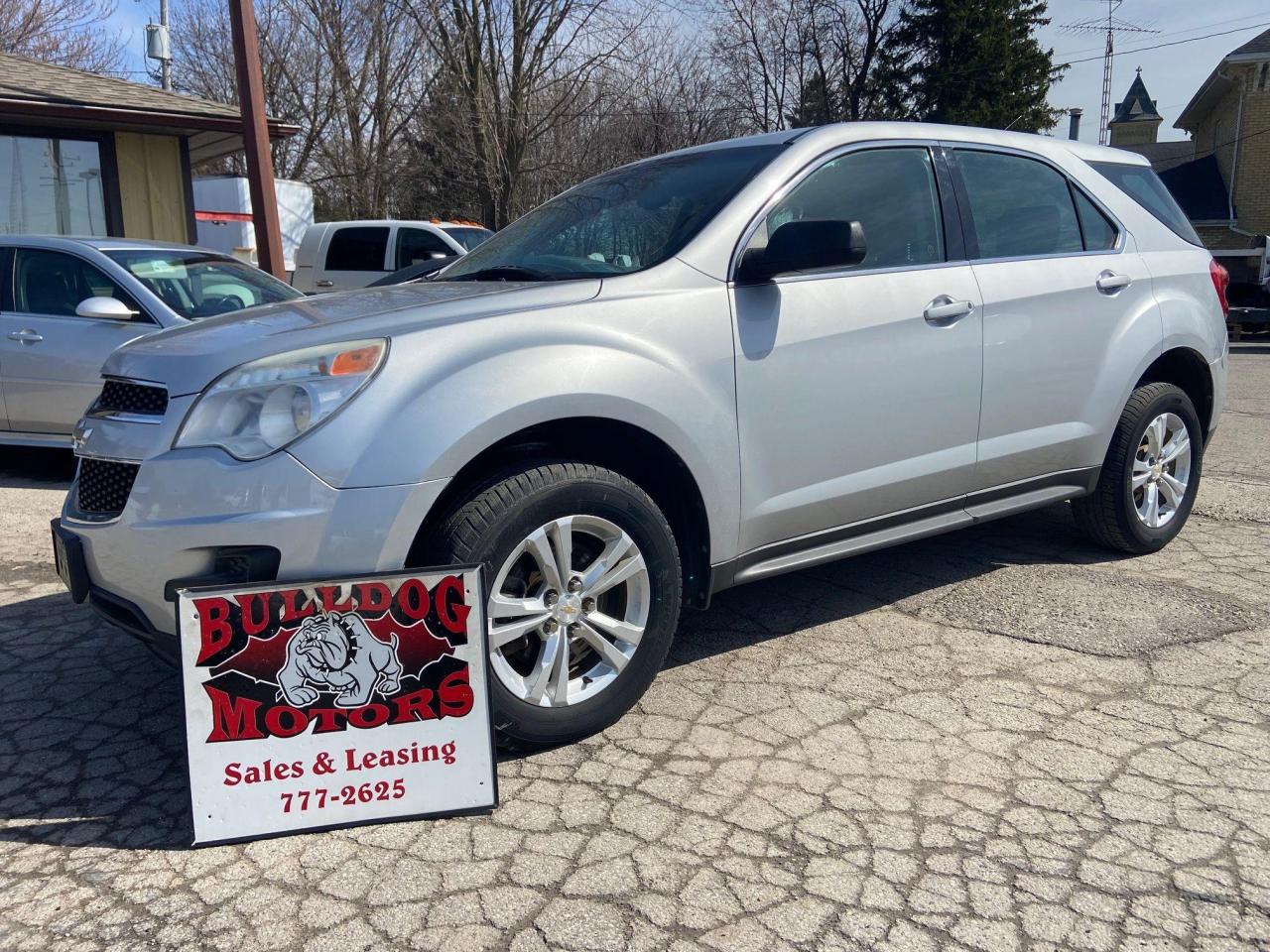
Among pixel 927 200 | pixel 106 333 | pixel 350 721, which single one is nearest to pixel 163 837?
pixel 350 721

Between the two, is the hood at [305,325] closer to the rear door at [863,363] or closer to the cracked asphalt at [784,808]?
the rear door at [863,363]

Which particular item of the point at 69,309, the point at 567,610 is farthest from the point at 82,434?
the point at 69,309

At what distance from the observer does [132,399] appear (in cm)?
296

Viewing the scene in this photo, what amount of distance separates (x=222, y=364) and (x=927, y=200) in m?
2.64

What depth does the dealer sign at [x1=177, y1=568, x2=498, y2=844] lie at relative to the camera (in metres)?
2.60

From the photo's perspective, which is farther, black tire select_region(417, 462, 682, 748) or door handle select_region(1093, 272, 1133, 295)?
door handle select_region(1093, 272, 1133, 295)

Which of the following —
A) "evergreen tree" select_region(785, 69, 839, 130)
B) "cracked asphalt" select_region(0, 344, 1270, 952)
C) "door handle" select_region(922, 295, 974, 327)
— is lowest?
"cracked asphalt" select_region(0, 344, 1270, 952)

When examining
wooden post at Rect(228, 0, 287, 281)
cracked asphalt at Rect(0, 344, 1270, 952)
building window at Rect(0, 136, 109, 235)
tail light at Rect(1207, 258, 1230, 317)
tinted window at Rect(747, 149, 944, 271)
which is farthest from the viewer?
building window at Rect(0, 136, 109, 235)

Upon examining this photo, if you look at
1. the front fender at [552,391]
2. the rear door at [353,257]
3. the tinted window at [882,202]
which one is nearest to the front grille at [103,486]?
the front fender at [552,391]

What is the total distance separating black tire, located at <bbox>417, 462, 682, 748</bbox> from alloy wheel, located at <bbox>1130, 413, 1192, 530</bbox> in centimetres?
265

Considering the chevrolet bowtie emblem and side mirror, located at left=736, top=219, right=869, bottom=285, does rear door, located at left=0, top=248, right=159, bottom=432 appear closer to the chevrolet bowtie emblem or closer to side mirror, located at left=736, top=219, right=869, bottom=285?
the chevrolet bowtie emblem

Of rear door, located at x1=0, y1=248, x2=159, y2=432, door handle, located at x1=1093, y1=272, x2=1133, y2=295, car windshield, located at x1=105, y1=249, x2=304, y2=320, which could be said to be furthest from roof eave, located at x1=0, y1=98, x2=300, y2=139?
door handle, located at x1=1093, y1=272, x2=1133, y2=295

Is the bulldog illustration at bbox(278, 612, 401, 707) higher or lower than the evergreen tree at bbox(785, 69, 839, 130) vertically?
lower

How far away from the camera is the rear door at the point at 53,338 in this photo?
6863mm
